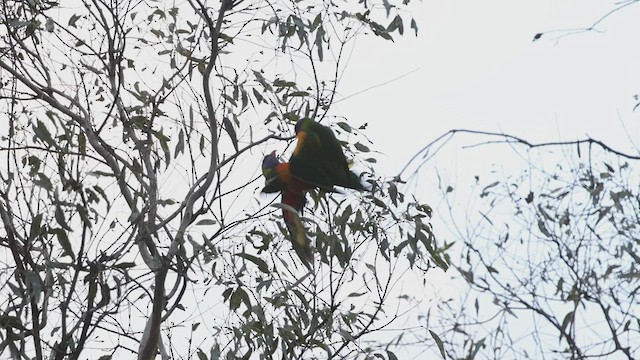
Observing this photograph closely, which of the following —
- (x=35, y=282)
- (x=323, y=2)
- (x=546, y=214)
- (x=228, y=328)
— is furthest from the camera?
(x=546, y=214)

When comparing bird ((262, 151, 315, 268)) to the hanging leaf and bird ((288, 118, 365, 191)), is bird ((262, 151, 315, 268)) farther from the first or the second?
the hanging leaf

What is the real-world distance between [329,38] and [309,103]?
282 millimetres

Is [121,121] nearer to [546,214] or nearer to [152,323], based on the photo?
[152,323]

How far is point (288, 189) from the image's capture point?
3.21 m

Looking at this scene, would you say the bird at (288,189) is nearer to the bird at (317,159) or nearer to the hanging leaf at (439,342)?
the bird at (317,159)

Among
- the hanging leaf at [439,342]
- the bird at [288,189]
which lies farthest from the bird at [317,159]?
the hanging leaf at [439,342]

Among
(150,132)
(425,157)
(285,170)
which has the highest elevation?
(150,132)

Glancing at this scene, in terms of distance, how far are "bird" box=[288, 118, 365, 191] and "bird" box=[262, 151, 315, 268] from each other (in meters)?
0.04

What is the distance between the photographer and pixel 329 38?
12.2 feet

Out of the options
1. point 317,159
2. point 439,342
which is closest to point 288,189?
point 317,159

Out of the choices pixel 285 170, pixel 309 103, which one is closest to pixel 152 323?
pixel 285 170

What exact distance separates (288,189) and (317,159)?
0.21m

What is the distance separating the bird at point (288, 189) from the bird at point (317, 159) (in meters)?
0.04

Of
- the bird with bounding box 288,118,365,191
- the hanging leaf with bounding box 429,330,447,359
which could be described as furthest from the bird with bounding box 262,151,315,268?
the hanging leaf with bounding box 429,330,447,359
